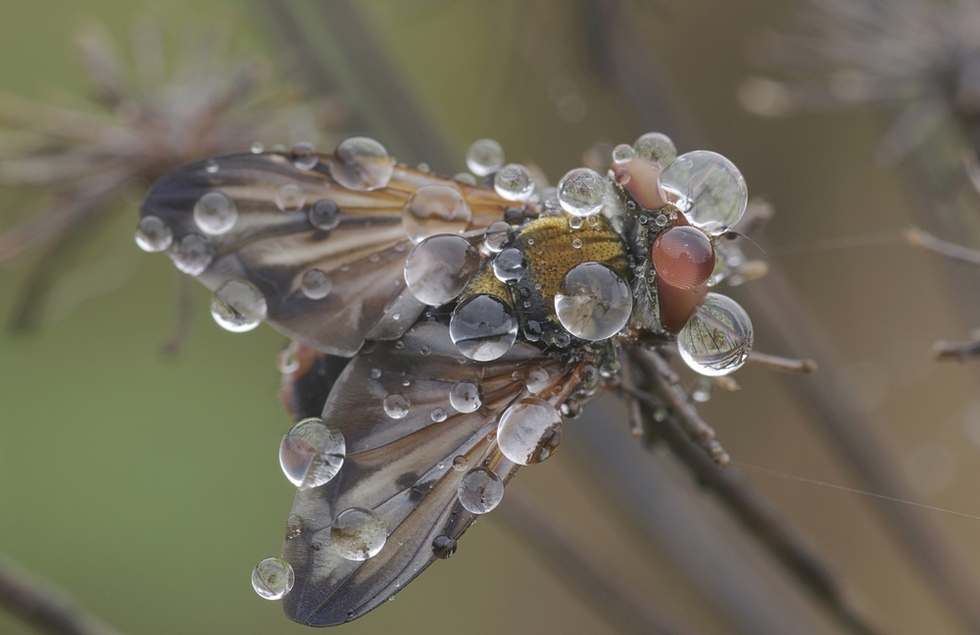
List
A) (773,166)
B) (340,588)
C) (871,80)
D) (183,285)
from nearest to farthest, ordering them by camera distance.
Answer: (340,588) < (183,285) < (871,80) < (773,166)

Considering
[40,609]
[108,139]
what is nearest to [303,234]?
[40,609]

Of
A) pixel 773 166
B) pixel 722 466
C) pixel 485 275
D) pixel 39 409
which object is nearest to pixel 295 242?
pixel 485 275

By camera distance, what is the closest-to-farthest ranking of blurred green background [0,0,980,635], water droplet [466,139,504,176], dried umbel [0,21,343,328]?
water droplet [466,139,504,176], dried umbel [0,21,343,328], blurred green background [0,0,980,635]

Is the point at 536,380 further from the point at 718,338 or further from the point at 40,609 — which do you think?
the point at 40,609

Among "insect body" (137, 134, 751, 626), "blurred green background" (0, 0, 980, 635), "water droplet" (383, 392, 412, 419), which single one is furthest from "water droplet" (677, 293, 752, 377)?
"blurred green background" (0, 0, 980, 635)

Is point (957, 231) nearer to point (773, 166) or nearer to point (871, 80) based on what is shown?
point (871, 80)

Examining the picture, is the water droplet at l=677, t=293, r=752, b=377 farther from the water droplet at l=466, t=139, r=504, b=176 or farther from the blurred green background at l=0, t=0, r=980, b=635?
the blurred green background at l=0, t=0, r=980, b=635
